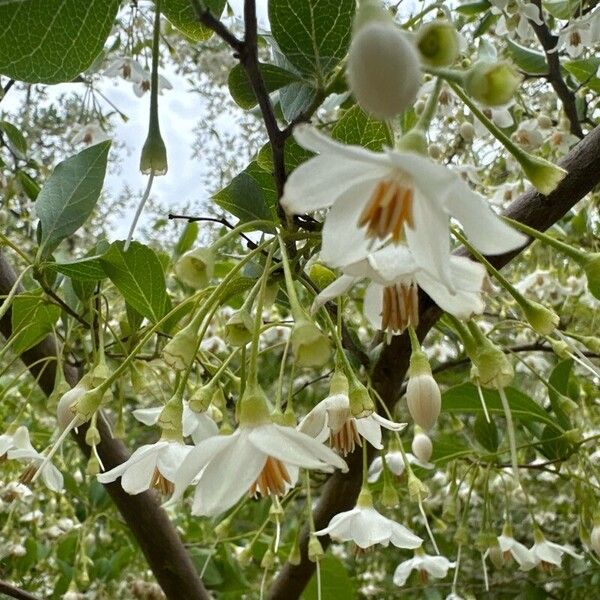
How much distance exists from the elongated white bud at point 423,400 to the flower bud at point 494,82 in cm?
22

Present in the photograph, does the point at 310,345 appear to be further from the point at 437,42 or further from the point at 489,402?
the point at 489,402

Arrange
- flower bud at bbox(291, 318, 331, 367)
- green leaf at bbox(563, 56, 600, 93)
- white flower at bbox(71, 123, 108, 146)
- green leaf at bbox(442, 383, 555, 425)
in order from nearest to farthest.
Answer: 1. flower bud at bbox(291, 318, 331, 367)
2. green leaf at bbox(442, 383, 555, 425)
3. green leaf at bbox(563, 56, 600, 93)
4. white flower at bbox(71, 123, 108, 146)

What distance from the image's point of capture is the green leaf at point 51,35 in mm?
414

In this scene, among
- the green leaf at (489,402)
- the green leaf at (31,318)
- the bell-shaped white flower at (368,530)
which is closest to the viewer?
the bell-shaped white flower at (368,530)

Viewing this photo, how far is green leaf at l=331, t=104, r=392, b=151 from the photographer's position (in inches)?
18.9

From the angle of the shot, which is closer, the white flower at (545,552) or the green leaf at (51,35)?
the green leaf at (51,35)

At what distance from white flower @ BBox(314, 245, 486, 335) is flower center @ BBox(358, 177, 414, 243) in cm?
1

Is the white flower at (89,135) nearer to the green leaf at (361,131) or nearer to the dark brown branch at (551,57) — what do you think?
the dark brown branch at (551,57)

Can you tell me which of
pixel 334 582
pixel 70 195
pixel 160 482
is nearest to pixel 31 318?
pixel 70 195

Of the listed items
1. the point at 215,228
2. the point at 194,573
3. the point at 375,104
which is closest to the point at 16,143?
the point at 194,573

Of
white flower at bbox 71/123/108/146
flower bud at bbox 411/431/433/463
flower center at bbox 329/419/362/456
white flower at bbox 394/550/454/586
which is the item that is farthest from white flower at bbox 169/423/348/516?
white flower at bbox 71/123/108/146

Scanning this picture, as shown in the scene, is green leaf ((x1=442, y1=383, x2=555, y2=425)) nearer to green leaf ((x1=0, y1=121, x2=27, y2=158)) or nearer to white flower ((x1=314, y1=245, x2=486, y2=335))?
white flower ((x1=314, y1=245, x2=486, y2=335))

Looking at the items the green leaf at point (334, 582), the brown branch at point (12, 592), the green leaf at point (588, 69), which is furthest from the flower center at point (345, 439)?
the green leaf at point (588, 69)

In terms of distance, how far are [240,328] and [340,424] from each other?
0.31ft
